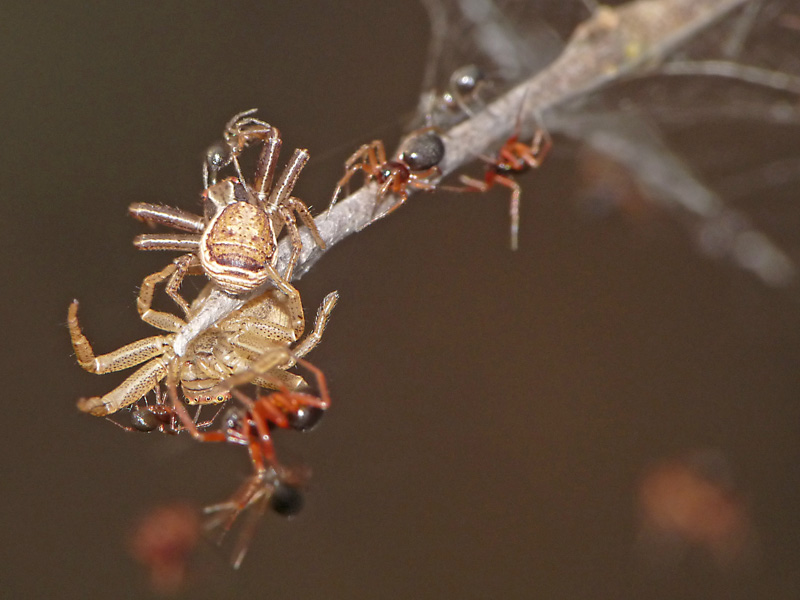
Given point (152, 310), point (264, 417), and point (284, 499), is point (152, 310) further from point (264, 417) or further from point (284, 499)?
point (284, 499)

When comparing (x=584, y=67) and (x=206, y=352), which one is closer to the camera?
(x=206, y=352)

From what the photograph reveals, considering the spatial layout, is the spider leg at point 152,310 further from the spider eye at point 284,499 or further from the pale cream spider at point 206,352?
the spider eye at point 284,499

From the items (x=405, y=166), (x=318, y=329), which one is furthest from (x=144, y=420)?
(x=405, y=166)

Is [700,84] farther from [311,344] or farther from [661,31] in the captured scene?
[311,344]

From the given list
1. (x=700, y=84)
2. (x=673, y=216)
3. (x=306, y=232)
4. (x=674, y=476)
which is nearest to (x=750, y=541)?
(x=674, y=476)

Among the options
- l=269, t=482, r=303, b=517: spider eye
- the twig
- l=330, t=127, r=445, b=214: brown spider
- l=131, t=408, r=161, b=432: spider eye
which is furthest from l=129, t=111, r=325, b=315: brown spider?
l=269, t=482, r=303, b=517: spider eye

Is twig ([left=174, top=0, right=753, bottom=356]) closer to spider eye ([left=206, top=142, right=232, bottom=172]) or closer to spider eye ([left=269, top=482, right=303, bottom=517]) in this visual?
spider eye ([left=206, top=142, right=232, bottom=172])

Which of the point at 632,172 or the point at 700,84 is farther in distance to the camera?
the point at 632,172
